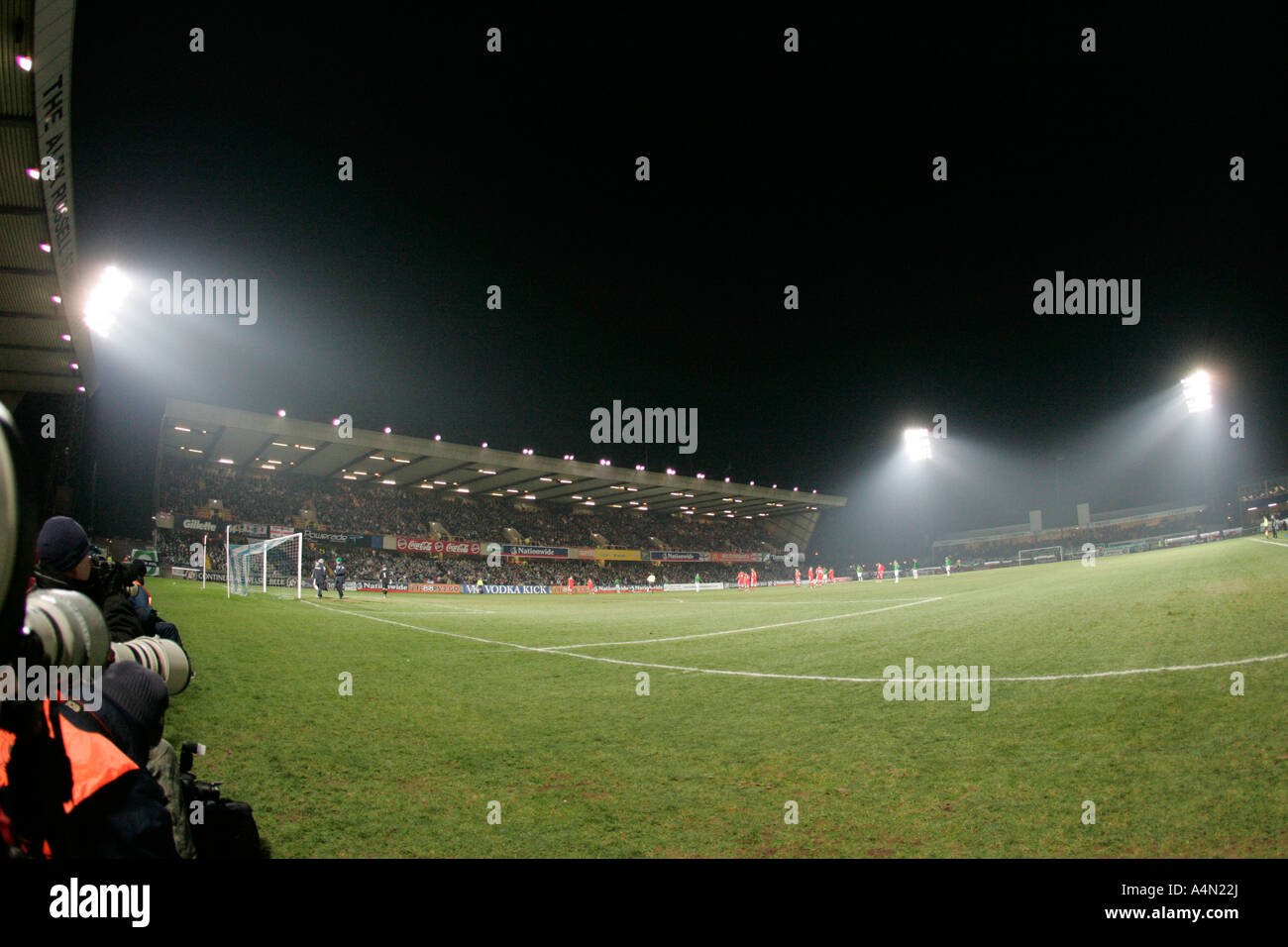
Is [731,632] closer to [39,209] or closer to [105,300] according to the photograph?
[39,209]

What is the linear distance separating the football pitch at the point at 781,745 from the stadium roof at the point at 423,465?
3082 cm

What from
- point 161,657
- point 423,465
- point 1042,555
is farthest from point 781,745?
point 1042,555

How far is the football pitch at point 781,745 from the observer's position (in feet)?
10.6

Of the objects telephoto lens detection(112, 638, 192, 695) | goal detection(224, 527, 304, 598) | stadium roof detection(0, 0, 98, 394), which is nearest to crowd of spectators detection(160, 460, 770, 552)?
goal detection(224, 527, 304, 598)

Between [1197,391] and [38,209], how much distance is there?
58.5 meters

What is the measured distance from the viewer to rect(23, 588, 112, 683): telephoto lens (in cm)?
141

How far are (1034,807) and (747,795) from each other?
157cm

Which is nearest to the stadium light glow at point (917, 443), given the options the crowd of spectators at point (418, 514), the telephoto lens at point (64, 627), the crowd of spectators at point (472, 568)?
the crowd of spectators at point (472, 568)

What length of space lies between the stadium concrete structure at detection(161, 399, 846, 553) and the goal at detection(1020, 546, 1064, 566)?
20.8m

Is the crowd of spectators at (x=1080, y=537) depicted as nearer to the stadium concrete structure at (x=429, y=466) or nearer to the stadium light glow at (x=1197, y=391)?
the stadium light glow at (x=1197, y=391)

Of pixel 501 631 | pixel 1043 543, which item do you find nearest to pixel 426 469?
pixel 501 631

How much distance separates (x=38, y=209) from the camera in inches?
522

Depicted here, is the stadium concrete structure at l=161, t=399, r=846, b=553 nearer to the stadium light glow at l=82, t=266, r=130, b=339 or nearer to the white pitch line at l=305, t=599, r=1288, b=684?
the stadium light glow at l=82, t=266, r=130, b=339
